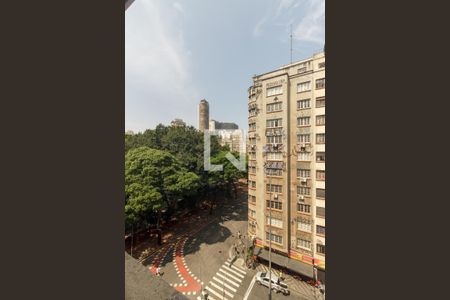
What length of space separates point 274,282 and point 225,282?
46.6 inches

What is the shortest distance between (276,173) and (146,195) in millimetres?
3816

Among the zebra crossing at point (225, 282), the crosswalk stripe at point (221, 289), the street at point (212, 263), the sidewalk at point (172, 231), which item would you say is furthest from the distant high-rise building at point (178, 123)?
the crosswalk stripe at point (221, 289)

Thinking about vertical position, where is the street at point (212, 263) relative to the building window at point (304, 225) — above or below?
below

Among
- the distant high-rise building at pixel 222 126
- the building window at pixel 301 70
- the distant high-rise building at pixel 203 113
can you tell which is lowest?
the distant high-rise building at pixel 222 126

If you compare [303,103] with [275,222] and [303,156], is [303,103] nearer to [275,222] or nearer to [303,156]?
[303,156]

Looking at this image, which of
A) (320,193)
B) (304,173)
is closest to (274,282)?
(320,193)

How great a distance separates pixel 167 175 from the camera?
6.30 meters

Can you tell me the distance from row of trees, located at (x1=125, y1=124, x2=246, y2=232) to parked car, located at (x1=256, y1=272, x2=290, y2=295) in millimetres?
3361

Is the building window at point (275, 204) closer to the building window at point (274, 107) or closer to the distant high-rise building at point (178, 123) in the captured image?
the building window at point (274, 107)

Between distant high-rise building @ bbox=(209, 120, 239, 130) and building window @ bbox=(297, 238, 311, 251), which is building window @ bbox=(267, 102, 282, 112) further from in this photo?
building window @ bbox=(297, 238, 311, 251)

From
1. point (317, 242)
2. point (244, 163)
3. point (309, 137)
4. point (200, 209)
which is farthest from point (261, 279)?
point (200, 209)

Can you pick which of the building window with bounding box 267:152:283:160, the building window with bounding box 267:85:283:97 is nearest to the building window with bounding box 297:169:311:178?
the building window with bounding box 267:152:283:160

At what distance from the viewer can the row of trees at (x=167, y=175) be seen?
5496 millimetres

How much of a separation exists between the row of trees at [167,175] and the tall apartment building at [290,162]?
227 centimetres
